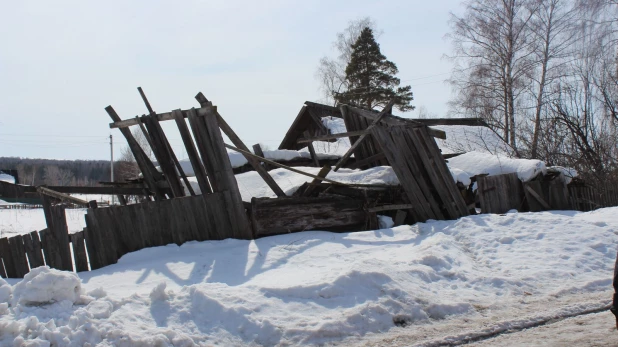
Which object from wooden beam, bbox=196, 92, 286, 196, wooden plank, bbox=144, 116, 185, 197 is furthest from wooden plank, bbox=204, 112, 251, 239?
wooden plank, bbox=144, 116, 185, 197

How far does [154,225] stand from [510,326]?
5.11 meters

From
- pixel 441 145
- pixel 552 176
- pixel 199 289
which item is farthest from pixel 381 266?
pixel 441 145

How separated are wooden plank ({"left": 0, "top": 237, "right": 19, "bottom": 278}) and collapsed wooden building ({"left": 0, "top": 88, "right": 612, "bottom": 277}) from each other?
0.01 metres

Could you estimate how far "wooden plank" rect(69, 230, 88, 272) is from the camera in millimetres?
7207

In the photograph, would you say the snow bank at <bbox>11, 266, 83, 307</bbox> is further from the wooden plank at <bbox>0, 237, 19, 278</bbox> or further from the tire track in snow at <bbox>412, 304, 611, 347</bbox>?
the tire track in snow at <bbox>412, 304, 611, 347</bbox>

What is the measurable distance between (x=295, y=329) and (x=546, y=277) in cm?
383

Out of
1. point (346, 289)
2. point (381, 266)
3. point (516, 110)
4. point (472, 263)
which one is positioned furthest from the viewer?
point (516, 110)

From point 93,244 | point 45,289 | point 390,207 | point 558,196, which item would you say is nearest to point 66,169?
point 390,207

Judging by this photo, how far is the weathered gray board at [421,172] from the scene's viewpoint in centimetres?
1038

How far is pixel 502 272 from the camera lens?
7.27 m

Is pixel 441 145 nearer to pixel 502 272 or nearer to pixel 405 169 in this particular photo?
pixel 405 169

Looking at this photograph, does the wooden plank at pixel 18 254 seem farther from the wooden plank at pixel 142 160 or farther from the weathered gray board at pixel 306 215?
the wooden plank at pixel 142 160

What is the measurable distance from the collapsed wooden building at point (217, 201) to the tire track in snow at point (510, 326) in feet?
13.9

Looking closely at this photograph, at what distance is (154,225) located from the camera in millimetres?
7910
